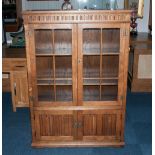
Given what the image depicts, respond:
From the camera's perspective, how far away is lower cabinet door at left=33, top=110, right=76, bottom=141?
248 centimetres

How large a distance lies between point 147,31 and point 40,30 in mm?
2856

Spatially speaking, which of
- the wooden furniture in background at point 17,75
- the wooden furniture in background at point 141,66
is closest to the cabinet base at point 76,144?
the wooden furniture in background at point 17,75

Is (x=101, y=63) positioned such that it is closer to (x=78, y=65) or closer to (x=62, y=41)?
(x=78, y=65)

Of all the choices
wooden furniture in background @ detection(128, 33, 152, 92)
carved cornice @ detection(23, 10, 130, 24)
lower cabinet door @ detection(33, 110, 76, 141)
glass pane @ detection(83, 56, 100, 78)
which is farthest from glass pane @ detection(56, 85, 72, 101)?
wooden furniture in background @ detection(128, 33, 152, 92)

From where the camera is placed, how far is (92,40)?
7.97 ft

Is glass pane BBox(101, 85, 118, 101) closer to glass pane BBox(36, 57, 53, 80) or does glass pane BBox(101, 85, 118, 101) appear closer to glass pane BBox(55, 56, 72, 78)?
glass pane BBox(55, 56, 72, 78)

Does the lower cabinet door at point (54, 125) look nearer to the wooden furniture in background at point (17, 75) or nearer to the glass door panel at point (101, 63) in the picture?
the glass door panel at point (101, 63)

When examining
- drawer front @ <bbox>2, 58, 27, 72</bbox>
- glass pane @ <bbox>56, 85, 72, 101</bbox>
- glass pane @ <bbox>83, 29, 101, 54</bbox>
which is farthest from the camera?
drawer front @ <bbox>2, 58, 27, 72</bbox>

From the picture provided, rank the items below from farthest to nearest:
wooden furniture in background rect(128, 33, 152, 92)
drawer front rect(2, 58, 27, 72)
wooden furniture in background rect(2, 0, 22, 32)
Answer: wooden furniture in background rect(2, 0, 22, 32), wooden furniture in background rect(128, 33, 152, 92), drawer front rect(2, 58, 27, 72)

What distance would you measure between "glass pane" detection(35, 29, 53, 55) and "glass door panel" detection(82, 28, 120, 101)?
1.07ft

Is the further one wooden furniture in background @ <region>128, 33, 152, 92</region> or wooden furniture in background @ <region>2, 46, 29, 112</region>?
wooden furniture in background @ <region>128, 33, 152, 92</region>

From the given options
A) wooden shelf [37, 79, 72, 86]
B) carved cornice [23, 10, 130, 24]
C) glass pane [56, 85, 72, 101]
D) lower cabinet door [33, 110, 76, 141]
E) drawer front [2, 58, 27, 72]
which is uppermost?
carved cornice [23, 10, 130, 24]

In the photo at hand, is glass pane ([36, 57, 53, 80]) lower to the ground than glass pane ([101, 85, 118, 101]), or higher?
higher

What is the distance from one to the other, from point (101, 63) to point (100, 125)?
64 cm
